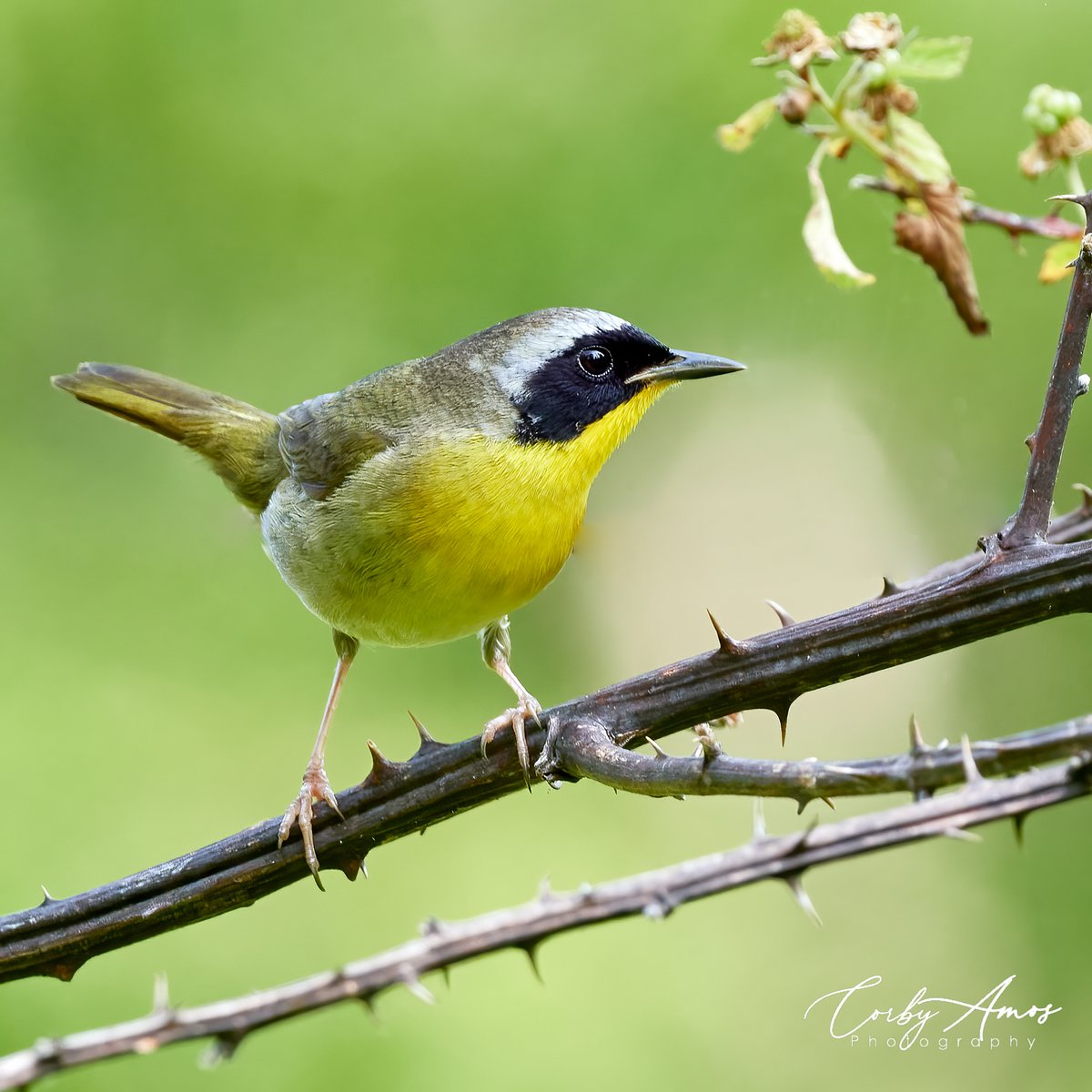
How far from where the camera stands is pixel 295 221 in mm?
6449

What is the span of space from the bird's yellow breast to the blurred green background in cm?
51

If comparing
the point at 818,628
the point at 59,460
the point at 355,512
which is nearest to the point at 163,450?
the point at 59,460

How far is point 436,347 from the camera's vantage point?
6258 millimetres

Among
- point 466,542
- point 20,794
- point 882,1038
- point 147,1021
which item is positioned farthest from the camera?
point 20,794

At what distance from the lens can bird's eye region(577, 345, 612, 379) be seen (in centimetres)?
425

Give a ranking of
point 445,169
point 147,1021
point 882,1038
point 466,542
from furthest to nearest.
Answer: point 445,169 < point 882,1038 < point 466,542 < point 147,1021

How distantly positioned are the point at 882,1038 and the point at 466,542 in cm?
260

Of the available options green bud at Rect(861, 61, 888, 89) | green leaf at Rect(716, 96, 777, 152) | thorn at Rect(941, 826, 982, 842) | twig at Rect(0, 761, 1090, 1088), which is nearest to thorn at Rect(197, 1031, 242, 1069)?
twig at Rect(0, 761, 1090, 1088)

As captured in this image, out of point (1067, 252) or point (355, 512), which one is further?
point (355, 512)

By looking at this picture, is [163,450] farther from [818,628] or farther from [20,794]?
[818,628]

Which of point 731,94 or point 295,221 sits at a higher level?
point 295,221

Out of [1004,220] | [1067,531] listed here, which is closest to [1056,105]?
[1004,220]

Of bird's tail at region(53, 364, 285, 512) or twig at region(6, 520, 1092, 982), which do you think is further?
bird's tail at region(53, 364, 285, 512)

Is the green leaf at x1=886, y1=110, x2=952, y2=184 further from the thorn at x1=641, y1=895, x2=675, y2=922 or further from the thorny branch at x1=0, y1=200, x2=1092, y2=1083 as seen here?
the thorn at x1=641, y1=895, x2=675, y2=922
